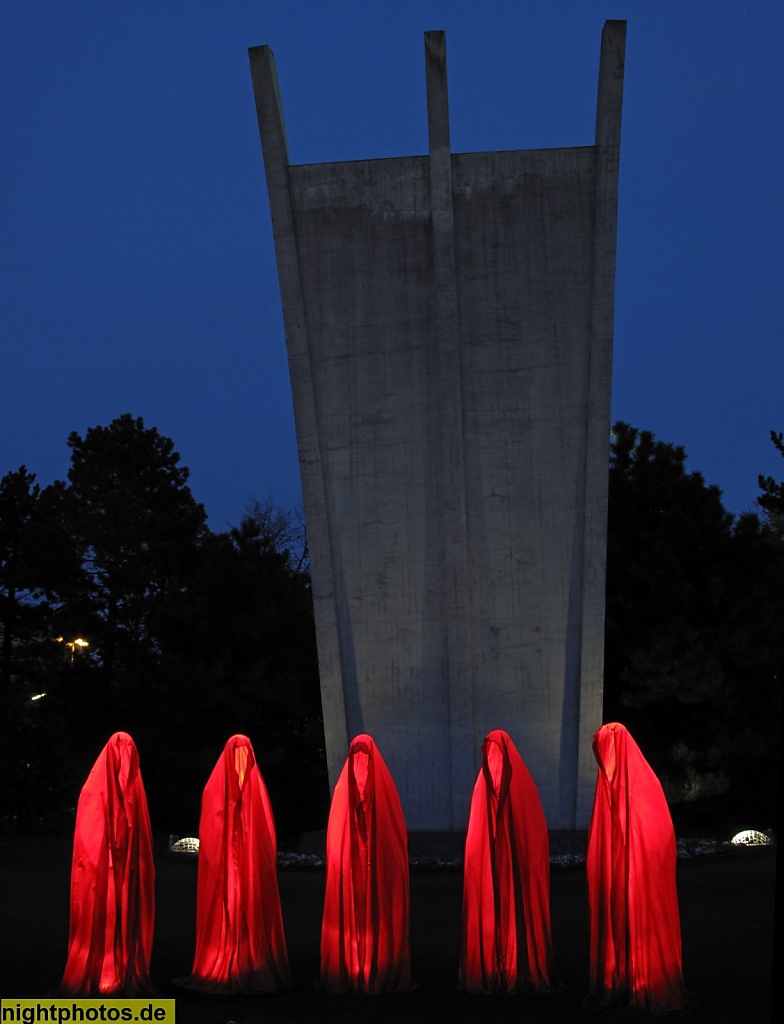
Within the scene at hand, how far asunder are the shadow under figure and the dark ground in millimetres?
238

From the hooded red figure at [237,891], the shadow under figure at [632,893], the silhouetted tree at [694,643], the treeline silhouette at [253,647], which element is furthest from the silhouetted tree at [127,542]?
the shadow under figure at [632,893]

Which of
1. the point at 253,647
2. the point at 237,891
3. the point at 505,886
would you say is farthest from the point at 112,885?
the point at 253,647

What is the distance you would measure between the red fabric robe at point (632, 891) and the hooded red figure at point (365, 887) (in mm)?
1164

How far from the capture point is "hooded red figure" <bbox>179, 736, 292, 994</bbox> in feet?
21.8

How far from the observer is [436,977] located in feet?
23.3

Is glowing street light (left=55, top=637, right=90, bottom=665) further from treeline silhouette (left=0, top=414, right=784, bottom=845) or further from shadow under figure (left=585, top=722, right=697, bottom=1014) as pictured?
shadow under figure (left=585, top=722, right=697, bottom=1014)

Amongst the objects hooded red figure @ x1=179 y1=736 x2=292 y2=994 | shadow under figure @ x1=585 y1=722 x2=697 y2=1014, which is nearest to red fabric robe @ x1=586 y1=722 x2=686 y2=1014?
shadow under figure @ x1=585 y1=722 x2=697 y2=1014

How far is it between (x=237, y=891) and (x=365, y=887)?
78cm

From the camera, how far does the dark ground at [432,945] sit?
20.3 feet

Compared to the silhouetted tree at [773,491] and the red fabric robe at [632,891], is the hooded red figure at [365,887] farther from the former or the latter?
the silhouetted tree at [773,491]

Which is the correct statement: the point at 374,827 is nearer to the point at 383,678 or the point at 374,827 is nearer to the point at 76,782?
the point at 383,678

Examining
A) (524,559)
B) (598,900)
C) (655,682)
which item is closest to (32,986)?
(598,900)

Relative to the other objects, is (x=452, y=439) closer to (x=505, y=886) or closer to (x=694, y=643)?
(x=505, y=886)

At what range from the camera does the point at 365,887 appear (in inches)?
264
